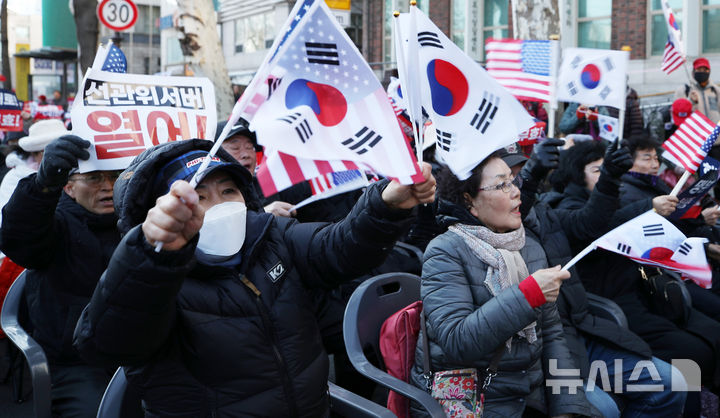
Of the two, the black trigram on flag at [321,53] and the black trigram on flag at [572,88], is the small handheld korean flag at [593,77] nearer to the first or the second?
the black trigram on flag at [572,88]

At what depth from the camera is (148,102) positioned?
341 centimetres

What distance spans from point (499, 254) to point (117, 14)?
9.89 m

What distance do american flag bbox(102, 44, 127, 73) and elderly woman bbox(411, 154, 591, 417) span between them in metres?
2.06

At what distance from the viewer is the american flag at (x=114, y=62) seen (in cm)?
398

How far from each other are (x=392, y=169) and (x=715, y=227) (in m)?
4.12

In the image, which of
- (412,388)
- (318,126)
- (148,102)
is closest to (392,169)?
(318,126)

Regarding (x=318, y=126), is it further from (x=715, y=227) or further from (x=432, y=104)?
(x=715, y=227)

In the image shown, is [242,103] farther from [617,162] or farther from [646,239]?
[617,162]

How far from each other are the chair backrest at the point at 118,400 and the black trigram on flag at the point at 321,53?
1.15 metres

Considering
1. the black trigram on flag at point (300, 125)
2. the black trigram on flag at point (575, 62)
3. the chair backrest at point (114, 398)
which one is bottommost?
the chair backrest at point (114, 398)

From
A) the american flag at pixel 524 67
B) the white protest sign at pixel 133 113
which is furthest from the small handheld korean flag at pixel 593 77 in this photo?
the white protest sign at pixel 133 113

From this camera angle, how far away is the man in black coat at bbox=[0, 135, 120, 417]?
9.78 feet

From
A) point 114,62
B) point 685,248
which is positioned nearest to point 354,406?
point 685,248

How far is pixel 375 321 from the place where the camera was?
3154mm
